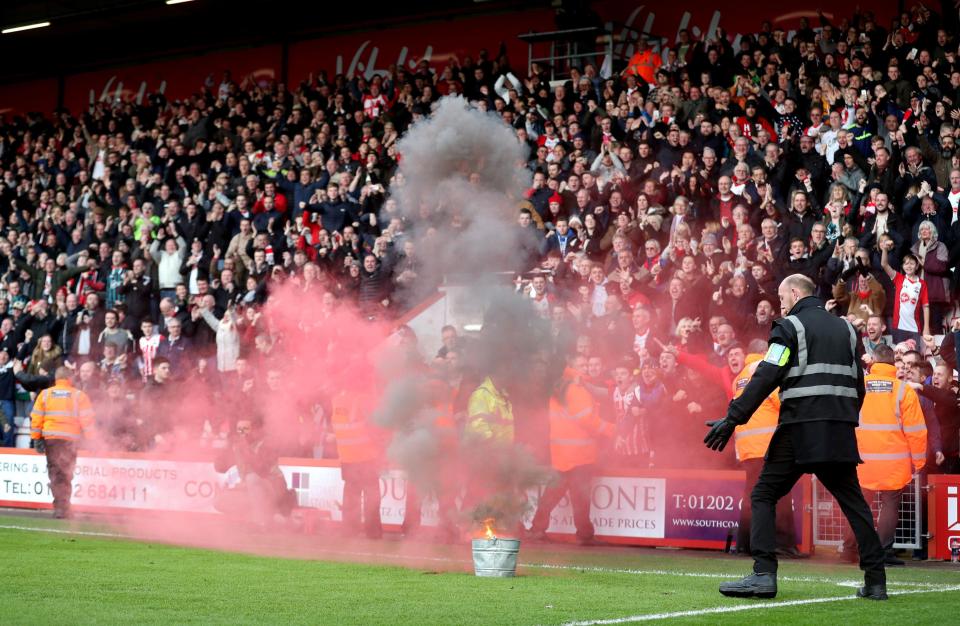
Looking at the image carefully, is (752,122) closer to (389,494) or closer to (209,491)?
(389,494)

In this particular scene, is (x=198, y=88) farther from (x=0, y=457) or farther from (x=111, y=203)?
(x=0, y=457)

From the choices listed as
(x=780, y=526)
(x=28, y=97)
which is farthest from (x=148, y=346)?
(x=28, y=97)

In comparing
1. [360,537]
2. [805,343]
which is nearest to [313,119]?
[360,537]

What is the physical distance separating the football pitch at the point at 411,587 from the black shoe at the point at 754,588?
0.07m

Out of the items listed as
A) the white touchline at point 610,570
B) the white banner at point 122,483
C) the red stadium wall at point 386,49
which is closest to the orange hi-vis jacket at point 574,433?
the white touchline at point 610,570

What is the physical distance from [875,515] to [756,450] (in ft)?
5.20

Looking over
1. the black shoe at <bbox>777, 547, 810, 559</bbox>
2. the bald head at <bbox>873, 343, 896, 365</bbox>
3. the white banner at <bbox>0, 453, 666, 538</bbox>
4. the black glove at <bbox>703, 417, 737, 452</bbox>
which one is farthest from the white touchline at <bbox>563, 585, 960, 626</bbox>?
the white banner at <bbox>0, 453, 666, 538</bbox>

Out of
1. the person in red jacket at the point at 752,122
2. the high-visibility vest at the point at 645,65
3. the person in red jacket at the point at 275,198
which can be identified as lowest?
the person in red jacket at the point at 275,198

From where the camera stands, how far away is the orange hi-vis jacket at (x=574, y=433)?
14.6m

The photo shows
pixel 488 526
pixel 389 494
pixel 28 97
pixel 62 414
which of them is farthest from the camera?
pixel 28 97

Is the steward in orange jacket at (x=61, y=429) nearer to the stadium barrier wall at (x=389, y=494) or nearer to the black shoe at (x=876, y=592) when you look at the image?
the stadium barrier wall at (x=389, y=494)

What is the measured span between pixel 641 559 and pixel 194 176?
679 inches

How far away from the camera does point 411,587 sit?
32.0ft

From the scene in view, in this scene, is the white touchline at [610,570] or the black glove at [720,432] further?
the white touchline at [610,570]
